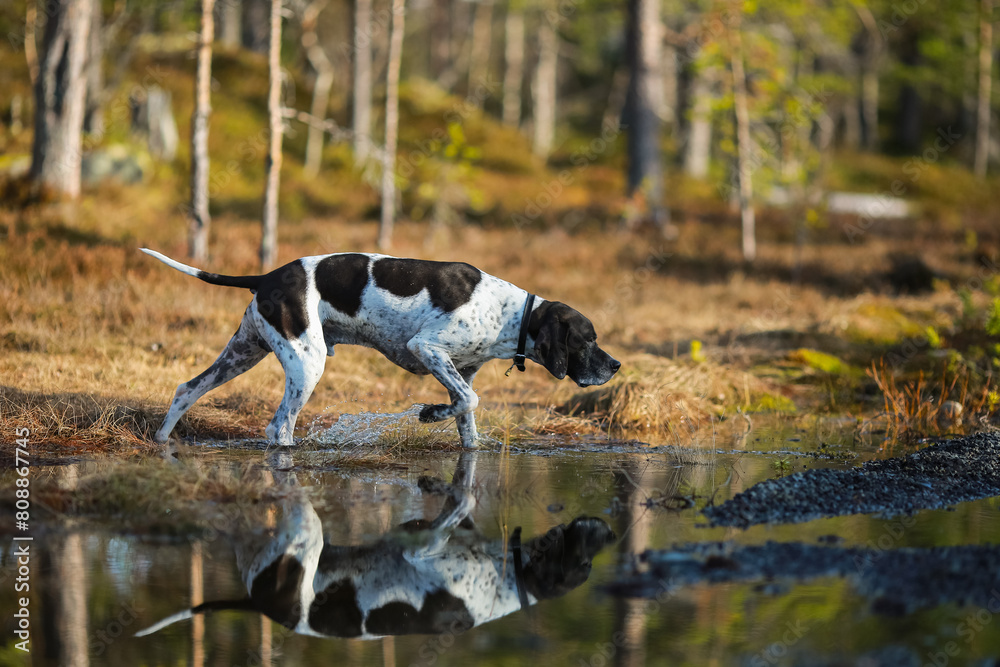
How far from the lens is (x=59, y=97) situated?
1312 centimetres

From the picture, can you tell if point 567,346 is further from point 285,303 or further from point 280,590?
point 280,590

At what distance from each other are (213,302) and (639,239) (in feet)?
31.1

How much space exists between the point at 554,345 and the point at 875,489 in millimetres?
2114

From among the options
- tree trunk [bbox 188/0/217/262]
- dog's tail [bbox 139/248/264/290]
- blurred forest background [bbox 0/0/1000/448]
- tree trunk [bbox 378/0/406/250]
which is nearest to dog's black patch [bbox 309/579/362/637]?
dog's tail [bbox 139/248/264/290]

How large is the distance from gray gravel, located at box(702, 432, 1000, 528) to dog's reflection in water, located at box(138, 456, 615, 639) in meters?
0.86

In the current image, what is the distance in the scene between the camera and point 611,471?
19.9 feet

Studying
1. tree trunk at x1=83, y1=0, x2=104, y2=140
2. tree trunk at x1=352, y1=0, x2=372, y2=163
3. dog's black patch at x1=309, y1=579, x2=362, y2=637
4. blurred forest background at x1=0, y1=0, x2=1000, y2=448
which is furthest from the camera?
tree trunk at x1=352, y1=0, x2=372, y2=163

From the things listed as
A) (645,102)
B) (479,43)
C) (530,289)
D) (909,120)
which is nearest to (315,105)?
(645,102)

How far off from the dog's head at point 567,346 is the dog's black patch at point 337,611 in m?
2.59

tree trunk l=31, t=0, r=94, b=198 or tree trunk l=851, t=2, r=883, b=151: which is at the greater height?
tree trunk l=851, t=2, r=883, b=151

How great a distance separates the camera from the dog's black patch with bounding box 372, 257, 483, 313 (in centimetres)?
611

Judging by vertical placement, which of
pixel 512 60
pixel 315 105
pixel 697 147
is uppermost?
pixel 512 60

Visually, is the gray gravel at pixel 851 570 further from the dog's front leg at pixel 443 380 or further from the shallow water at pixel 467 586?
the dog's front leg at pixel 443 380

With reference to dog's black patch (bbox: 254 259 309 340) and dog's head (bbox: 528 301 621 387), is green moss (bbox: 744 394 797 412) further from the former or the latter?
dog's black patch (bbox: 254 259 309 340)
